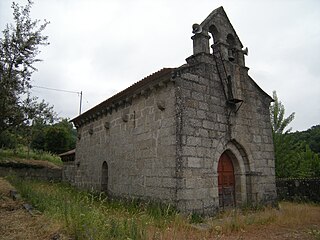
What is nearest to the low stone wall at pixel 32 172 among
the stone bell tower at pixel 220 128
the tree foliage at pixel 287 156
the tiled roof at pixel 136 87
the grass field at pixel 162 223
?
the tiled roof at pixel 136 87

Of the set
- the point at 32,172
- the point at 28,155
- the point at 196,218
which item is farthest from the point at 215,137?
the point at 28,155

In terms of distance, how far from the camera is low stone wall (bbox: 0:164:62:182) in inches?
576

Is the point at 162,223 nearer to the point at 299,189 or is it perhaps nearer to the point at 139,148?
the point at 139,148

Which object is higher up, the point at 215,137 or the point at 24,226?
the point at 215,137

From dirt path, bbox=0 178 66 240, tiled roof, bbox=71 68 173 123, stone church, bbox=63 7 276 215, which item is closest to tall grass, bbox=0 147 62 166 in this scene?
tiled roof, bbox=71 68 173 123

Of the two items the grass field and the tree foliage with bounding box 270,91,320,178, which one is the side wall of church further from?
the tree foliage with bounding box 270,91,320,178

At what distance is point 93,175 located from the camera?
1174cm

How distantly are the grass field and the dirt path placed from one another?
0.09 m

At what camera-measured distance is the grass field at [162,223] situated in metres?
4.27

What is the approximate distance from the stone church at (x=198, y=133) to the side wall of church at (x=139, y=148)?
3 cm

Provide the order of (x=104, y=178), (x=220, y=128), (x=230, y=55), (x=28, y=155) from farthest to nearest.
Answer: (x=28, y=155) → (x=104, y=178) → (x=230, y=55) → (x=220, y=128)

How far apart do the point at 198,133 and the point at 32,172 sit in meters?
11.5

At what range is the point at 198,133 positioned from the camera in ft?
23.8

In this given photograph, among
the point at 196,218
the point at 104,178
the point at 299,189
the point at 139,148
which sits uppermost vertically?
the point at 139,148
